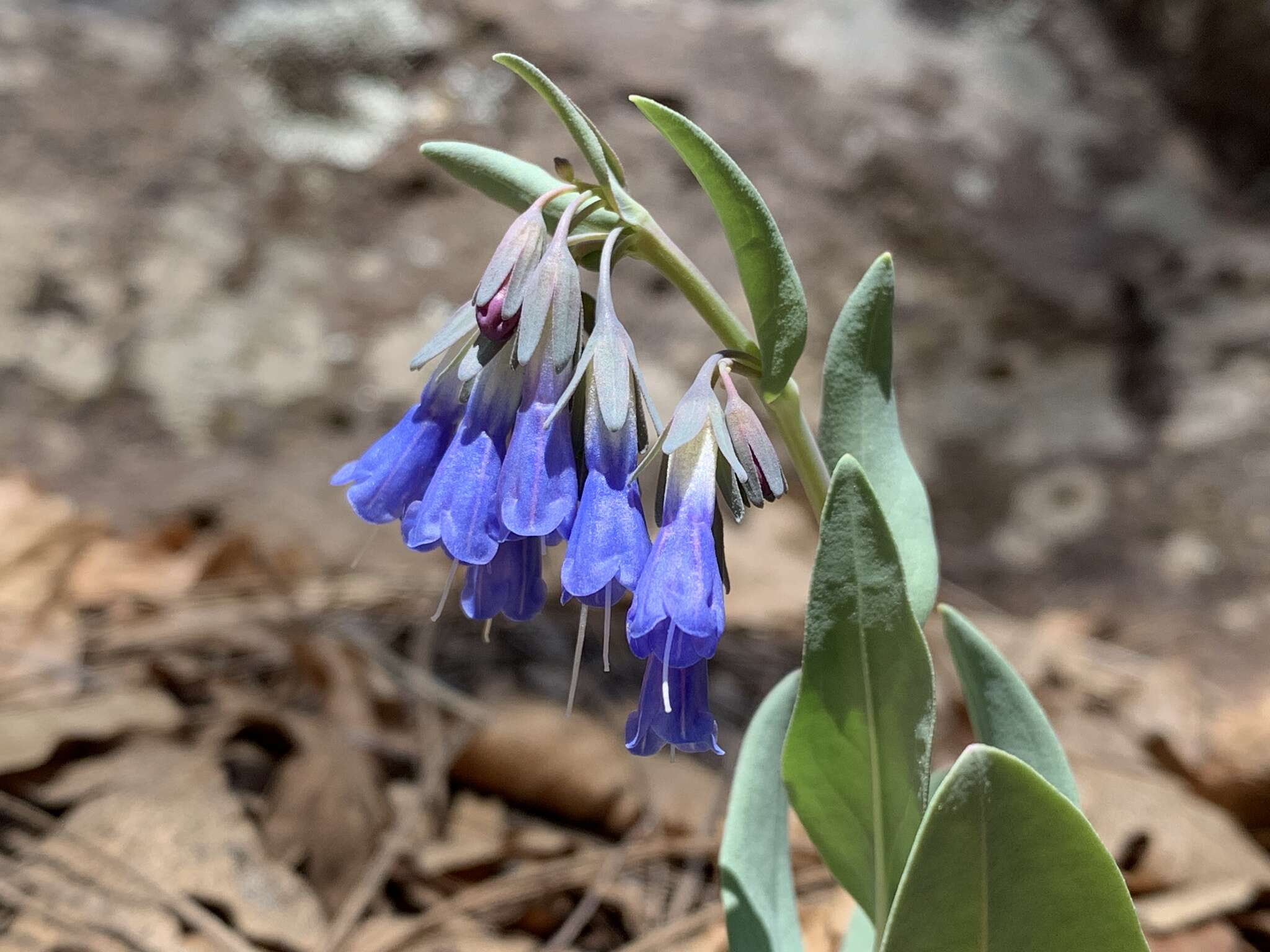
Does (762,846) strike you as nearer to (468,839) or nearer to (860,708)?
(860,708)

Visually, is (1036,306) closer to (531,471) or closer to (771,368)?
(771,368)

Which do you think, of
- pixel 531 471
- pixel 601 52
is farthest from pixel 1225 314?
pixel 531 471

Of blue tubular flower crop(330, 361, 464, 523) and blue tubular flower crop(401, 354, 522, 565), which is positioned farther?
blue tubular flower crop(330, 361, 464, 523)

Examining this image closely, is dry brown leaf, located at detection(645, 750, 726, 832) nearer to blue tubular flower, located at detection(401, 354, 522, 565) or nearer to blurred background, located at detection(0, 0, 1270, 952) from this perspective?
blurred background, located at detection(0, 0, 1270, 952)

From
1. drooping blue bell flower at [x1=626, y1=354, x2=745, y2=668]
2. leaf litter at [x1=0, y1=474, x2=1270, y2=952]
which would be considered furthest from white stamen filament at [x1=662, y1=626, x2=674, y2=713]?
leaf litter at [x1=0, y1=474, x2=1270, y2=952]

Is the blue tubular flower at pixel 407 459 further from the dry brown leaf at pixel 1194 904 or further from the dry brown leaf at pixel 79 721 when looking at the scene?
the dry brown leaf at pixel 1194 904

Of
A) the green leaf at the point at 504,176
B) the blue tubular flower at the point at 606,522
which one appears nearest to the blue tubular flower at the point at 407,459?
the blue tubular flower at the point at 606,522

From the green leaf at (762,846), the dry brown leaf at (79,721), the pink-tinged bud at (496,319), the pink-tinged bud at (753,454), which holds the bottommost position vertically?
the dry brown leaf at (79,721)
